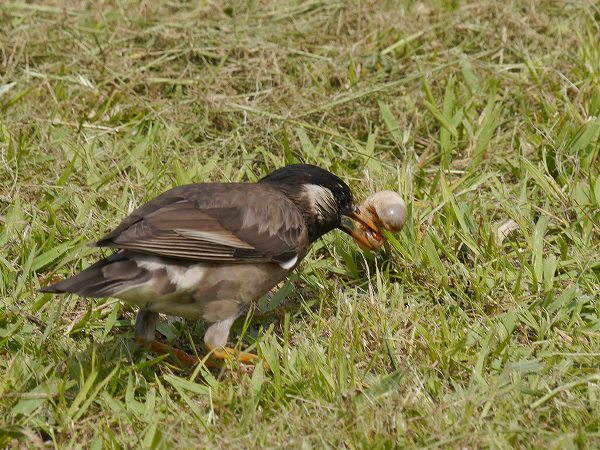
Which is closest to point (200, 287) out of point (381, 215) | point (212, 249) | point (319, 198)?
point (212, 249)

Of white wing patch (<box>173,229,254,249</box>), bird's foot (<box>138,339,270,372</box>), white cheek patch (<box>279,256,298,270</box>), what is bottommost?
bird's foot (<box>138,339,270,372</box>)

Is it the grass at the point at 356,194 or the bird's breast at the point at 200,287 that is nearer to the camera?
the grass at the point at 356,194

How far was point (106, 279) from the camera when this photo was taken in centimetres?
547

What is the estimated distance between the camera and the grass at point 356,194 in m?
5.17

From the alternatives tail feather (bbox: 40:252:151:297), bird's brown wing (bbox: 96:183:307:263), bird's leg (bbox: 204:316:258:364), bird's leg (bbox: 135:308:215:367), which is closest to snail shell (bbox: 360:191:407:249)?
bird's brown wing (bbox: 96:183:307:263)

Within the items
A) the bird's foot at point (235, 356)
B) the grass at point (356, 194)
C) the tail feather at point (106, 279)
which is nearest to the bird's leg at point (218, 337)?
the bird's foot at point (235, 356)

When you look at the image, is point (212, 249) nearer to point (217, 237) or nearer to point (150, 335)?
point (217, 237)

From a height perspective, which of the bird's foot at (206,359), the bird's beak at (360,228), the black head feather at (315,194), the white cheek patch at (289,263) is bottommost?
the bird's foot at (206,359)

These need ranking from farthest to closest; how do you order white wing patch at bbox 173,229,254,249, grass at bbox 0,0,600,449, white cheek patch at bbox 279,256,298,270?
white cheek patch at bbox 279,256,298,270 → white wing patch at bbox 173,229,254,249 → grass at bbox 0,0,600,449

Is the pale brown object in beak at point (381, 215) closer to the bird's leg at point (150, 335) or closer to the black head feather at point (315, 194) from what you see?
the black head feather at point (315, 194)

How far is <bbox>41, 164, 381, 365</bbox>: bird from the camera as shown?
559 cm

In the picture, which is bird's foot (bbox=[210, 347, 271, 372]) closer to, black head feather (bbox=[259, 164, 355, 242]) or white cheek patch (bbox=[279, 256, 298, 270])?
white cheek patch (bbox=[279, 256, 298, 270])

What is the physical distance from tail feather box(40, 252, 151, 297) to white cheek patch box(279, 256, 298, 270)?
2.74 feet

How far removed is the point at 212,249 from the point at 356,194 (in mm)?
1662
